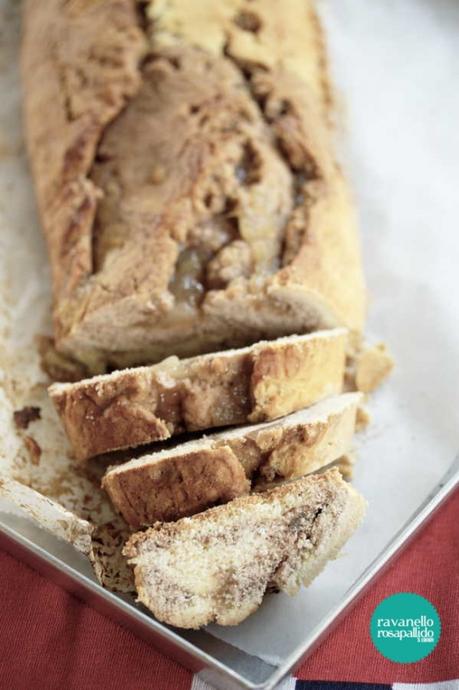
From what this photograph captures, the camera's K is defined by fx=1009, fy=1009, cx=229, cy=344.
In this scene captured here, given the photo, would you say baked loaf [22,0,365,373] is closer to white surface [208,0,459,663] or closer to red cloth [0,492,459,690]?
white surface [208,0,459,663]

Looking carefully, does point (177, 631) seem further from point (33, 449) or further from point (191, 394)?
point (33, 449)

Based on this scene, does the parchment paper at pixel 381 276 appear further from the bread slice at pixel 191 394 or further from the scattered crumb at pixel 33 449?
the bread slice at pixel 191 394

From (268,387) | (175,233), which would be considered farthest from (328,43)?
(268,387)

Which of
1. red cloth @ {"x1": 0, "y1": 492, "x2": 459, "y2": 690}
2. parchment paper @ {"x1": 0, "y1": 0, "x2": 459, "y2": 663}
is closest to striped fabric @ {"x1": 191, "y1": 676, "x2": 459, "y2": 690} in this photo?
red cloth @ {"x1": 0, "y1": 492, "x2": 459, "y2": 690}

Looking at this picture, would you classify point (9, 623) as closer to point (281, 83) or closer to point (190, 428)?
point (190, 428)

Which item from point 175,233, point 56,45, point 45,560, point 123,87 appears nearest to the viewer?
point 45,560

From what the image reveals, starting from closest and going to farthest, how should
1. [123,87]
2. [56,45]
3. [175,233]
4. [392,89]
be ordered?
[175,233]
[123,87]
[56,45]
[392,89]

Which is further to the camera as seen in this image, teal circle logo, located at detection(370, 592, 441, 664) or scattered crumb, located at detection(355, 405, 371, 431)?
scattered crumb, located at detection(355, 405, 371, 431)
